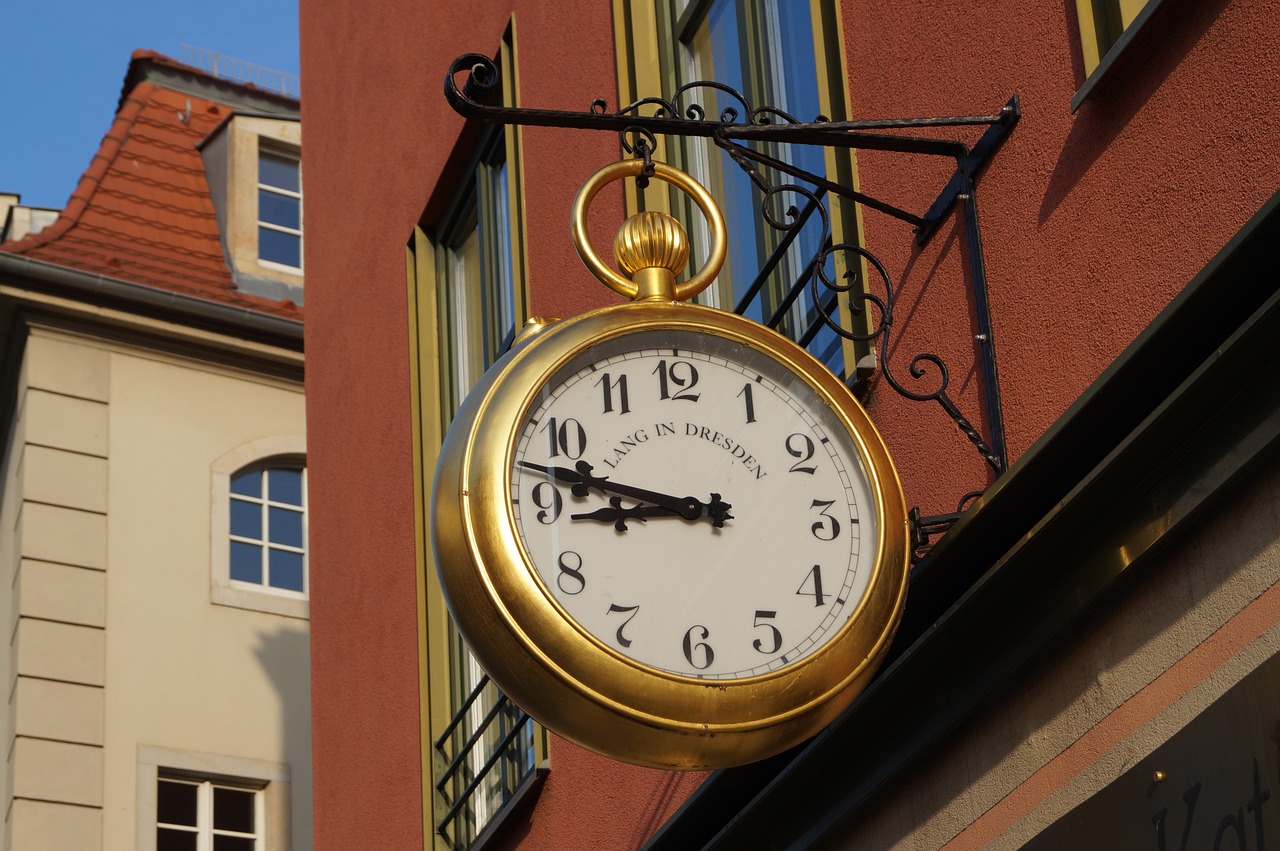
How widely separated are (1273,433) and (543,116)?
1961 millimetres

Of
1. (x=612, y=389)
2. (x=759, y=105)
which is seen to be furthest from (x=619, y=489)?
(x=759, y=105)

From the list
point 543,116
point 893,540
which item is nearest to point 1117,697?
point 893,540

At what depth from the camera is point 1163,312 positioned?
14.0 ft

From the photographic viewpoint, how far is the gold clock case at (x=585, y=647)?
4285 mm

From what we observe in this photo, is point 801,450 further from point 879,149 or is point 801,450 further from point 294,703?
point 294,703

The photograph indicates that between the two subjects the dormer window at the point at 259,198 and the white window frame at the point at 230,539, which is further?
the dormer window at the point at 259,198

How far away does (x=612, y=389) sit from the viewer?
469 cm

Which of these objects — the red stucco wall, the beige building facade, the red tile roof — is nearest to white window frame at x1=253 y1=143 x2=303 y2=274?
the red tile roof

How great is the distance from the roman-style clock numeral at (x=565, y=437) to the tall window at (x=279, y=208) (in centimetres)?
1663

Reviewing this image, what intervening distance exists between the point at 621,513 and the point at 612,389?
0.33 meters

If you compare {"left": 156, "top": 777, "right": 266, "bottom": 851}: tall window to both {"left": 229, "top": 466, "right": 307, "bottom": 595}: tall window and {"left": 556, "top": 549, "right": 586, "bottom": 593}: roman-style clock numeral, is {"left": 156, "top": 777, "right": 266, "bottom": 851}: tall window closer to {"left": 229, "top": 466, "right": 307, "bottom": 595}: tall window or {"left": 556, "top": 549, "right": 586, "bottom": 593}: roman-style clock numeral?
{"left": 229, "top": 466, "right": 307, "bottom": 595}: tall window

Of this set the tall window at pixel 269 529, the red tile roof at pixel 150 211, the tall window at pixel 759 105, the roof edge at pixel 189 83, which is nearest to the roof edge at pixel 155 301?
the red tile roof at pixel 150 211

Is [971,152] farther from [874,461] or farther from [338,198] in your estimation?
[338,198]

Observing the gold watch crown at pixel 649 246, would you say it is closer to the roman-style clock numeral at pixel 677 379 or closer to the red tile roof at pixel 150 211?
the roman-style clock numeral at pixel 677 379
